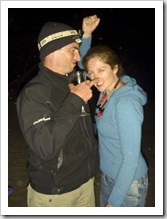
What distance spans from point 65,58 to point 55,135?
1089 mm

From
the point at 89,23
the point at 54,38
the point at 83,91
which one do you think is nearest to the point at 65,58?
the point at 54,38

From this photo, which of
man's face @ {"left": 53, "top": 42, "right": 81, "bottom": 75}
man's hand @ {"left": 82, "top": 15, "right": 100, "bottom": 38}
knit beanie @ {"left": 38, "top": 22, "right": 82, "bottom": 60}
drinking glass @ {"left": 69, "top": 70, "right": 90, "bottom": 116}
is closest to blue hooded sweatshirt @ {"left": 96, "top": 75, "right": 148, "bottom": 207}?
drinking glass @ {"left": 69, "top": 70, "right": 90, "bottom": 116}

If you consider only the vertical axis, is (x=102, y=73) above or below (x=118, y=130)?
above

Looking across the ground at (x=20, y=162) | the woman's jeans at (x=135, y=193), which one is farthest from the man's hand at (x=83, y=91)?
the ground at (x=20, y=162)

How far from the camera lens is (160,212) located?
3.07m

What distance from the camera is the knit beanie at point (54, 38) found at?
2.87 meters

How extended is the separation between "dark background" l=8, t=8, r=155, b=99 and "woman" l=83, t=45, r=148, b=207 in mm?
12904

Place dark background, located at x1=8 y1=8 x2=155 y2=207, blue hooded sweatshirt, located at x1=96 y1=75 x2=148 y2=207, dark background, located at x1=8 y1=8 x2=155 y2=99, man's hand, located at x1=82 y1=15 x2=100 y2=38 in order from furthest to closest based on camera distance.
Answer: dark background, located at x1=8 y1=8 x2=155 y2=99 < dark background, located at x1=8 y1=8 x2=155 y2=207 < man's hand, located at x1=82 y1=15 x2=100 y2=38 < blue hooded sweatshirt, located at x1=96 y1=75 x2=148 y2=207

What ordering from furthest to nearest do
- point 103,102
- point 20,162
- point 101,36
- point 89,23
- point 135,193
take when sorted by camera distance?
1. point 101,36
2. point 20,162
3. point 89,23
4. point 103,102
5. point 135,193

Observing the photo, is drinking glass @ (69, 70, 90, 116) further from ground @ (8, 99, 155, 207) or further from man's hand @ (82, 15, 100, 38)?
ground @ (8, 99, 155, 207)

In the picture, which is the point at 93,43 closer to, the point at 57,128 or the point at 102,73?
the point at 102,73

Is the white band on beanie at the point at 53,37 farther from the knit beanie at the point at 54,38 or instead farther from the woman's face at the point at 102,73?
the woman's face at the point at 102,73

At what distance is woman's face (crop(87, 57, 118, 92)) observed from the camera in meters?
2.71

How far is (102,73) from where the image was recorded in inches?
107
